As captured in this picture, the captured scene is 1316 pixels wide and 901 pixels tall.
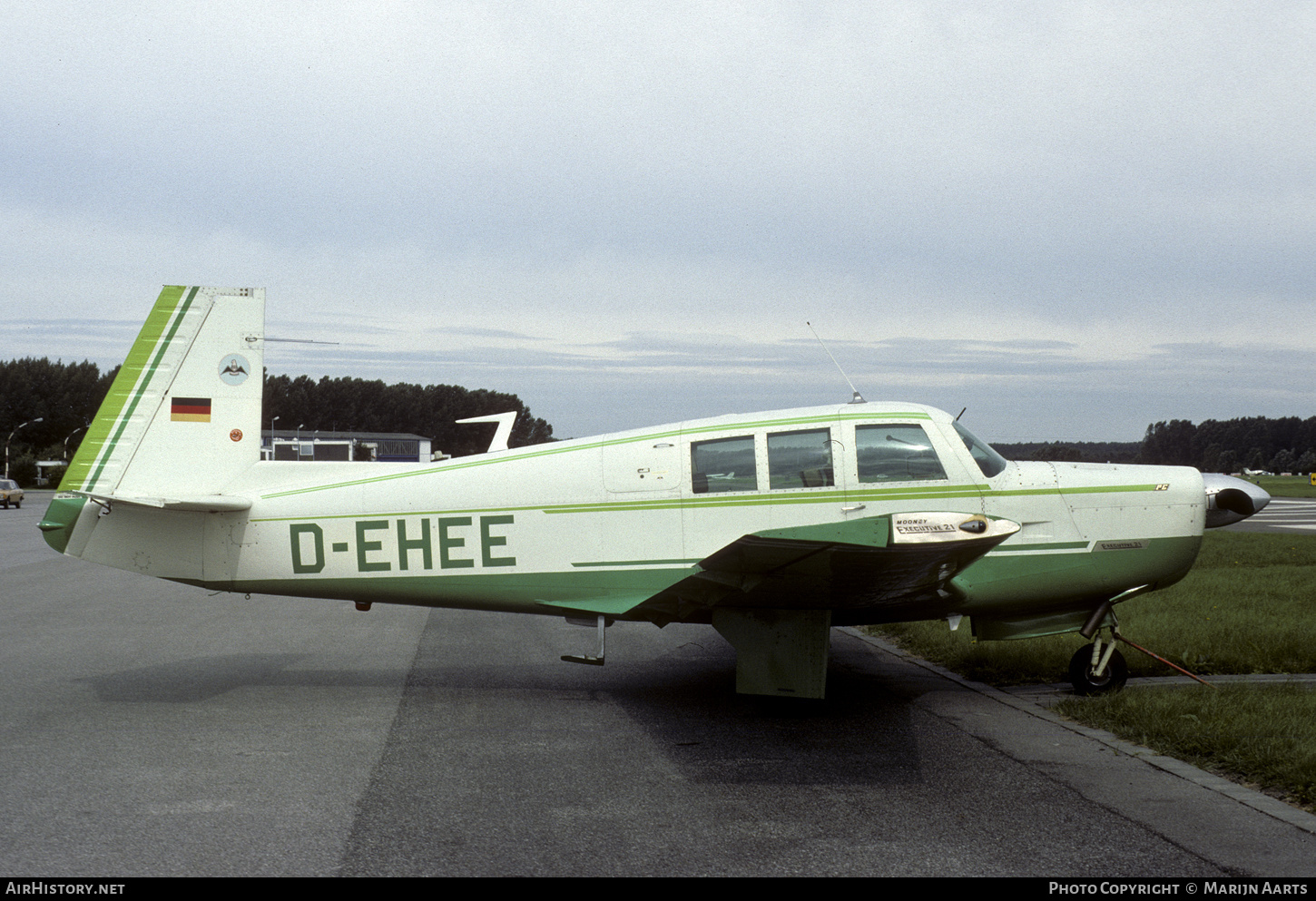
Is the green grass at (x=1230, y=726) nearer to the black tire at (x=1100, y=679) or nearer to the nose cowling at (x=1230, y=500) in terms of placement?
the black tire at (x=1100, y=679)

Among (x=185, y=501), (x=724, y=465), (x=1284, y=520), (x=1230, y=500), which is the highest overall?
(x=724, y=465)

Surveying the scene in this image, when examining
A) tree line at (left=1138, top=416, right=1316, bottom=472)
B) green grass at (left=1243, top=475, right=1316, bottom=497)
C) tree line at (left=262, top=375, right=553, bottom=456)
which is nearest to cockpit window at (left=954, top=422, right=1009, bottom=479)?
green grass at (left=1243, top=475, right=1316, bottom=497)

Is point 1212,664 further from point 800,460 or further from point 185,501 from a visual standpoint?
point 185,501

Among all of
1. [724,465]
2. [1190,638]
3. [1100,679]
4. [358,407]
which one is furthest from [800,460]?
[358,407]

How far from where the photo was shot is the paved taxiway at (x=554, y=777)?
420 cm

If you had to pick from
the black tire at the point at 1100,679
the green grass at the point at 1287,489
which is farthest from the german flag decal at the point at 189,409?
the green grass at the point at 1287,489

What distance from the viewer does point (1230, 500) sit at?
26.4 ft

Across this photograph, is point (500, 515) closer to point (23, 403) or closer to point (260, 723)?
point (260, 723)

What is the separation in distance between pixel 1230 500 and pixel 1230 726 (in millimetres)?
2618

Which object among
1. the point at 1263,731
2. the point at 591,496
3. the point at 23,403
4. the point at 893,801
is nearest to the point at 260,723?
the point at 591,496

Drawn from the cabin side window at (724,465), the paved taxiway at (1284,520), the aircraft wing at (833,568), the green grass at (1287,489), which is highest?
the cabin side window at (724,465)

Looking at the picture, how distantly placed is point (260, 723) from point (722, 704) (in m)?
3.37

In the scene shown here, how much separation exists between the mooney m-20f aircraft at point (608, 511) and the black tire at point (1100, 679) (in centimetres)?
2

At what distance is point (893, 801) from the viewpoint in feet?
16.5
